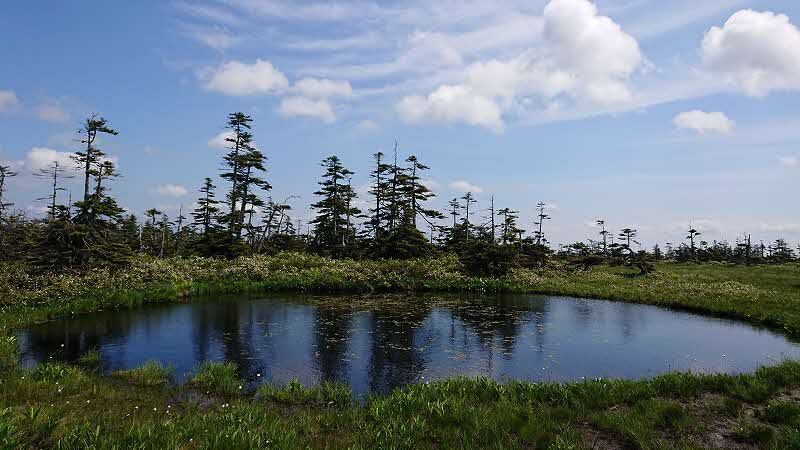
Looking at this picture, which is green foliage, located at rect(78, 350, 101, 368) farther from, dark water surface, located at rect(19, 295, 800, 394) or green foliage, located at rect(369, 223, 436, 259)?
green foliage, located at rect(369, 223, 436, 259)

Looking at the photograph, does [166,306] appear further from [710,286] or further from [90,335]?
[710,286]

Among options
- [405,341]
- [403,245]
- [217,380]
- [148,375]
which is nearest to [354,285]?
[403,245]

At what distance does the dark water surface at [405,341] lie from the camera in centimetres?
1462

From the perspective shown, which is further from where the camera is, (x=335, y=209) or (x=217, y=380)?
(x=335, y=209)

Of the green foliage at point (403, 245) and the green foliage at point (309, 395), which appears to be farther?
the green foliage at point (403, 245)

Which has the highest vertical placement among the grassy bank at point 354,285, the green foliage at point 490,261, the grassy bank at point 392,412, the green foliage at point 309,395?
the green foliage at point 490,261

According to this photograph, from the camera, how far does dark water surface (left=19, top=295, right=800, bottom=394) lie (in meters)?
14.6

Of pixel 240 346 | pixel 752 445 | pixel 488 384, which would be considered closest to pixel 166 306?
pixel 240 346

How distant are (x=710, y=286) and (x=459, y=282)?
18753mm

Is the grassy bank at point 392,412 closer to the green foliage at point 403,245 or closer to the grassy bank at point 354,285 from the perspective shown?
the grassy bank at point 354,285

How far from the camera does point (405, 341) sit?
1841cm

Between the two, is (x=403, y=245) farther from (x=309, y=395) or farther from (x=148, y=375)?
(x=309, y=395)

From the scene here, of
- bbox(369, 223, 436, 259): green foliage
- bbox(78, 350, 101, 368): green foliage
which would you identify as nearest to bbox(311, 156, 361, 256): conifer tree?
bbox(369, 223, 436, 259): green foliage

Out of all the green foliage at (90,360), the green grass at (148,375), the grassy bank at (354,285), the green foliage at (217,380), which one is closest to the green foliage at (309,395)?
the green foliage at (217,380)
